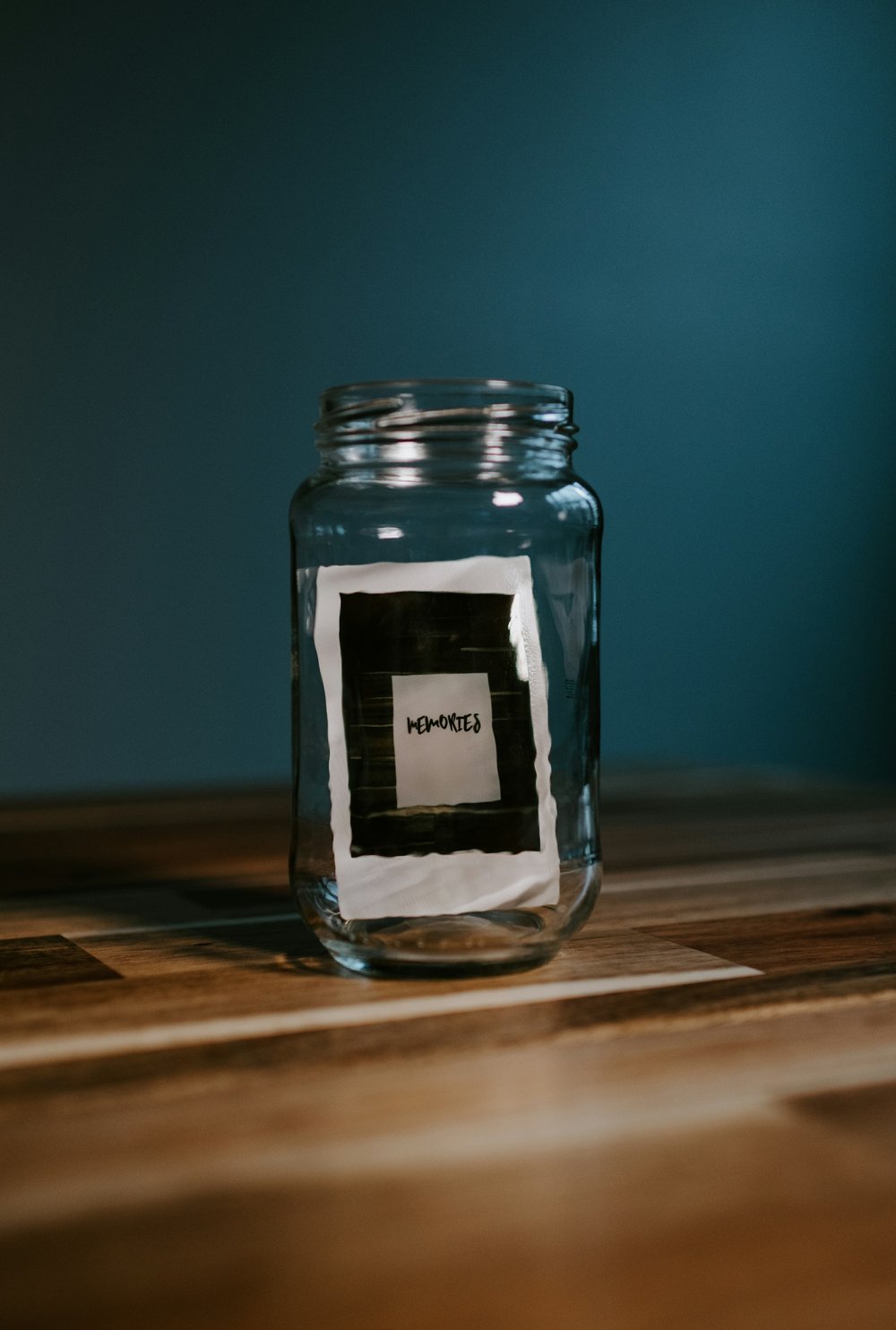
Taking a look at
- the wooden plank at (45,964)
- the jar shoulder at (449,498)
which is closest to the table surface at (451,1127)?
the wooden plank at (45,964)

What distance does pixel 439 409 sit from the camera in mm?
577

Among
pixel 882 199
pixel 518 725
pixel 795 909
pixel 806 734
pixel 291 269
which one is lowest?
pixel 806 734

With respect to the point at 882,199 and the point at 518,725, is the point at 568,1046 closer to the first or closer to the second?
the point at 518,725

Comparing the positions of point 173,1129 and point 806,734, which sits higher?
point 173,1129

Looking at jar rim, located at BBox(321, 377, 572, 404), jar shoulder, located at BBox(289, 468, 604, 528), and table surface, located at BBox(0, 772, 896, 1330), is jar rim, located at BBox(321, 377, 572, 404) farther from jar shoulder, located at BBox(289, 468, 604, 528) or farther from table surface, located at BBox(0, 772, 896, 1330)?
table surface, located at BBox(0, 772, 896, 1330)

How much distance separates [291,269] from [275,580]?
525 mm

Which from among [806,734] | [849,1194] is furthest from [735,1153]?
[806,734]

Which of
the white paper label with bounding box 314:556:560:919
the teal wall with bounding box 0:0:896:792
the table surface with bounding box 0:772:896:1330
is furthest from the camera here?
the teal wall with bounding box 0:0:896:792

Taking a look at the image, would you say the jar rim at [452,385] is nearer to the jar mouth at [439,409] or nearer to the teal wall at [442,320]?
the jar mouth at [439,409]

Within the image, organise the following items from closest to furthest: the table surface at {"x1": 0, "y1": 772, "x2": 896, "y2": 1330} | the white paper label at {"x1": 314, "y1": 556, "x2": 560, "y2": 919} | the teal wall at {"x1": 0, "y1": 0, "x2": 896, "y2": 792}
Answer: the table surface at {"x1": 0, "y1": 772, "x2": 896, "y2": 1330}, the white paper label at {"x1": 314, "y1": 556, "x2": 560, "y2": 919}, the teal wall at {"x1": 0, "y1": 0, "x2": 896, "y2": 792}

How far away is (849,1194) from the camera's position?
0.37m

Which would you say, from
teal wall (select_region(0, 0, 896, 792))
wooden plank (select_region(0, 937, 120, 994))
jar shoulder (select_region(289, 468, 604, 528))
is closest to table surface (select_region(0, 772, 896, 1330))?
wooden plank (select_region(0, 937, 120, 994))

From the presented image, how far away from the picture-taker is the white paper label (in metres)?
0.55

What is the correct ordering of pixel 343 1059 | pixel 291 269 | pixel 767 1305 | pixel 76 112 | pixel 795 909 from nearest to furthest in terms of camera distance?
pixel 767 1305 → pixel 343 1059 → pixel 795 909 → pixel 76 112 → pixel 291 269
